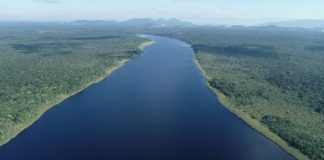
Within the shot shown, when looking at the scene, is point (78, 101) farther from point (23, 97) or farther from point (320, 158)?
point (320, 158)

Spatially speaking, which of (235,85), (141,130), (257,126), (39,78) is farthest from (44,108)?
(235,85)

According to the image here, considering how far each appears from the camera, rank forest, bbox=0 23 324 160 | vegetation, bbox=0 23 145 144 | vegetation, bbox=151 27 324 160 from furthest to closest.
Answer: vegetation, bbox=0 23 145 144 < forest, bbox=0 23 324 160 < vegetation, bbox=151 27 324 160

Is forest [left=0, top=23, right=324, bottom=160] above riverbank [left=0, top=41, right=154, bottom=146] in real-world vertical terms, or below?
above

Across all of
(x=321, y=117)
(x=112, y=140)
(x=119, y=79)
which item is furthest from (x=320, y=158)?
(x=119, y=79)

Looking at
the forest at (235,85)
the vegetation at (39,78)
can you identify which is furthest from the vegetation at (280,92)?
the vegetation at (39,78)

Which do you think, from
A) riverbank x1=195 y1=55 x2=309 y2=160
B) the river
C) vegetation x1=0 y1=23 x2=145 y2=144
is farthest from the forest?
the river

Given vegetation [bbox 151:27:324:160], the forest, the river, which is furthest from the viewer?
the forest

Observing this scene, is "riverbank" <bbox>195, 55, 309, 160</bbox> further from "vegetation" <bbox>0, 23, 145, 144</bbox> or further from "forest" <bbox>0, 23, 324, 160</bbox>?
"vegetation" <bbox>0, 23, 145, 144</bbox>

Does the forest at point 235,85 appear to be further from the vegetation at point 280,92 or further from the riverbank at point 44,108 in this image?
the riverbank at point 44,108
